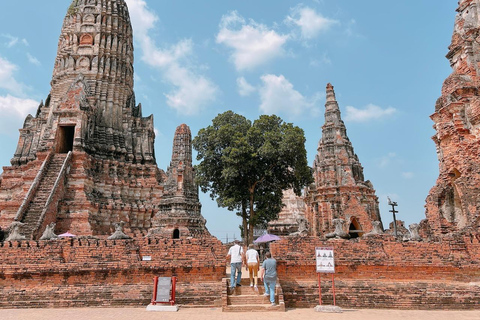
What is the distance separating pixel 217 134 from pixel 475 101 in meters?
16.2

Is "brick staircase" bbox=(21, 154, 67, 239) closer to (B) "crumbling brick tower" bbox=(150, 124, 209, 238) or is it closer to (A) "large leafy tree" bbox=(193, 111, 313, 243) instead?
(B) "crumbling brick tower" bbox=(150, 124, 209, 238)

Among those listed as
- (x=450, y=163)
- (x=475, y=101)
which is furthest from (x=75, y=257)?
(x=475, y=101)

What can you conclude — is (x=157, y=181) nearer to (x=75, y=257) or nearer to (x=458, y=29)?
(x=75, y=257)

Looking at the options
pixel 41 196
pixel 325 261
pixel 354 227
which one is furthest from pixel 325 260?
pixel 354 227

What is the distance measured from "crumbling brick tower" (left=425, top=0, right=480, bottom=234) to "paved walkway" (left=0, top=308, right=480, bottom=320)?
4.72m

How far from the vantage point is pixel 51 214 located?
20500 millimetres

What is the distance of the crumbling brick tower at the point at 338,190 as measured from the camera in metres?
29.6

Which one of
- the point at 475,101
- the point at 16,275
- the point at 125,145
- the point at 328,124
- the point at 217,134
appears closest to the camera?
the point at 16,275

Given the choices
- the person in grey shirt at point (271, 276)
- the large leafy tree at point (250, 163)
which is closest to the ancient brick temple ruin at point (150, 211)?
the person in grey shirt at point (271, 276)

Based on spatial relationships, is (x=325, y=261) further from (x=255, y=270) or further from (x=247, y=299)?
(x=247, y=299)

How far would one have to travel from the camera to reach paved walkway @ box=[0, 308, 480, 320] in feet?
30.6

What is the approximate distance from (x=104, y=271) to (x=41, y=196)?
12293 mm

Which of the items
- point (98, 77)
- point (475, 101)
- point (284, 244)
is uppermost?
point (98, 77)

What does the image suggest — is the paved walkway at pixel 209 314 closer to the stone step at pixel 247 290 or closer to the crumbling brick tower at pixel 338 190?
the stone step at pixel 247 290
